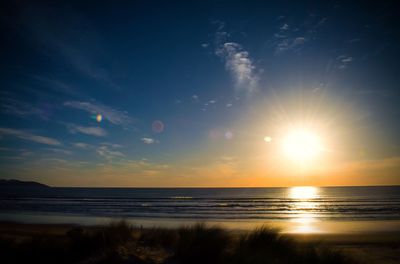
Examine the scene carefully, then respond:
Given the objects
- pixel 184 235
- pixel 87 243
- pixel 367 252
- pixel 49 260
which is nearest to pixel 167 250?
pixel 184 235

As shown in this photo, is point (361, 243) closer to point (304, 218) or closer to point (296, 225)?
point (296, 225)

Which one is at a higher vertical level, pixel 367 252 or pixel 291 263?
pixel 291 263

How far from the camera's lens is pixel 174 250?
23.1 feet

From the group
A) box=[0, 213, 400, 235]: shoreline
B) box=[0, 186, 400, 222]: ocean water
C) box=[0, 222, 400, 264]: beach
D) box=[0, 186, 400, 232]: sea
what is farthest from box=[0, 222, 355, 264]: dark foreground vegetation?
box=[0, 186, 400, 222]: ocean water

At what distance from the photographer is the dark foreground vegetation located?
19.6 feet

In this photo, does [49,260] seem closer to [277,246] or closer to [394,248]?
[277,246]

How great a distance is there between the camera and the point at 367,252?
11180 millimetres

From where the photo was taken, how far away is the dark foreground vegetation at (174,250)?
19.6ft

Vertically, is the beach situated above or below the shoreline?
above

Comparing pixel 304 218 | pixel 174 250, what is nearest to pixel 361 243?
pixel 174 250

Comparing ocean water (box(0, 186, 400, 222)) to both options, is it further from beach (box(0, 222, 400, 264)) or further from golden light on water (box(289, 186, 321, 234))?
beach (box(0, 222, 400, 264))

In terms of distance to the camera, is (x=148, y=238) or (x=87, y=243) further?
(x=148, y=238)

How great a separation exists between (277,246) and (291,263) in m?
1.43

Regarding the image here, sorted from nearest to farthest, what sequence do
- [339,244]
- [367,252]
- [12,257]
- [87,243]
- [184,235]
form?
[12,257] < [87,243] < [184,235] < [367,252] < [339,244]
